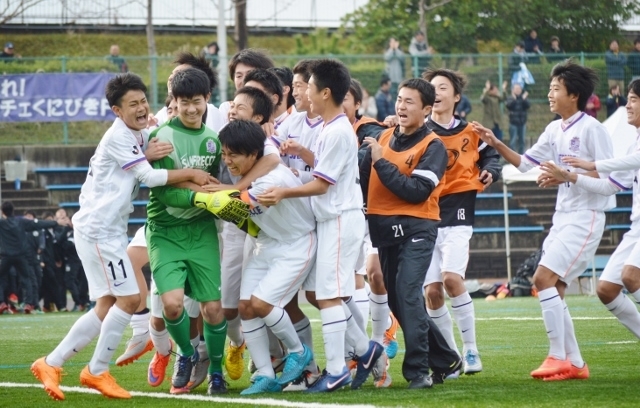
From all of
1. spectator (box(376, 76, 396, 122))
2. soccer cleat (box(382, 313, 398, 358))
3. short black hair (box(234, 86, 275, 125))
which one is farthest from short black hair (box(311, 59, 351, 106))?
spectator (box(376, 76, 396, 122))

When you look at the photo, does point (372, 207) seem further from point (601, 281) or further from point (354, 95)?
point (601, 281)

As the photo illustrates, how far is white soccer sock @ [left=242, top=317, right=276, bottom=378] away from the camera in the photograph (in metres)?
7.79

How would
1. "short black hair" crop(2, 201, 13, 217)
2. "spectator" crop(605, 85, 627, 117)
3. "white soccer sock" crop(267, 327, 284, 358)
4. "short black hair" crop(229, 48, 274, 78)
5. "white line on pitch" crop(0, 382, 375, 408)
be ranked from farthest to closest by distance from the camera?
"spectator" crop(605, 85, 627, 117) → "short black hair" crop(2, 201, 13, 217) → "short black hair" crop(229, 48, 274, 78) → "white soccer sock" crop(267, 327, 284, 358) → "white line on pitch" crop(0, 382, 375, 408)

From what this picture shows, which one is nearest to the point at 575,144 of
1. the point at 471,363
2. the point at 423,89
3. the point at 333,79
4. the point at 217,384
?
the point at 423,89

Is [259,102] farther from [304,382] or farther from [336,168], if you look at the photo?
[304,382]

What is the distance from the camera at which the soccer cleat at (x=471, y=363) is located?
29.0ft

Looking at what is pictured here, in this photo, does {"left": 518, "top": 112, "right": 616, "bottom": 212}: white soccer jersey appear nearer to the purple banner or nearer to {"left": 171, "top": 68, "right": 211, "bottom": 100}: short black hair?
{"left": 171, "top": 68, "right": 211, "bottom": 100}: short black hair

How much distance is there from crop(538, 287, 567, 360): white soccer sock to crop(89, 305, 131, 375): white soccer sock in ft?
10.1

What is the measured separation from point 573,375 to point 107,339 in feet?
10.9

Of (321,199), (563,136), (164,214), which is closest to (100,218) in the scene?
(164,214)

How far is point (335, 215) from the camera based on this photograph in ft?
25.5

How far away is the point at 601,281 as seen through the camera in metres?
8.84

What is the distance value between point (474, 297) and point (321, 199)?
13.3 m

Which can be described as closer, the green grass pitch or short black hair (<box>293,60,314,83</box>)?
the green grass pitch
